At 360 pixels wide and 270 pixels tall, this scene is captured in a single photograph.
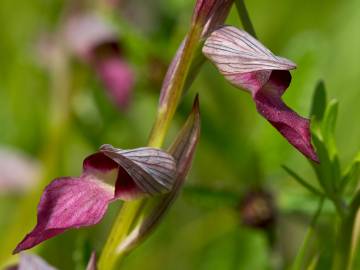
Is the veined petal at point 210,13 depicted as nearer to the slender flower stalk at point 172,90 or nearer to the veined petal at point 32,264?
the slender flower stalk at point 172,90

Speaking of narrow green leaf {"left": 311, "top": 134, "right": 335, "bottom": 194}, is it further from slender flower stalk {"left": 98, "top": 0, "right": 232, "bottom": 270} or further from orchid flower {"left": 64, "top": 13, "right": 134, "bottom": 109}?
orchid flower {"left": 64, "top": 13, "right": 134, "bottom": 109}

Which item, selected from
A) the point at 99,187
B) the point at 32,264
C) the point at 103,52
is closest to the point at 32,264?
the point at 32,264

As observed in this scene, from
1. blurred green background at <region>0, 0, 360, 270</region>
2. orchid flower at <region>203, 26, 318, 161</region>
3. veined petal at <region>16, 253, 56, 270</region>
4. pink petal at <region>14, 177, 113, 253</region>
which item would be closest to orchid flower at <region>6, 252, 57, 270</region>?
veined petal at <region>16, 253, 56, 270</region>

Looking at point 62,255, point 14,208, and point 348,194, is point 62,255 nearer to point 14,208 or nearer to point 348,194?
point 14,208

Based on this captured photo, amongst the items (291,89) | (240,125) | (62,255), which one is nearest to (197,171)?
(240,125)

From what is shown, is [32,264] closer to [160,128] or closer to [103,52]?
[160,128]
